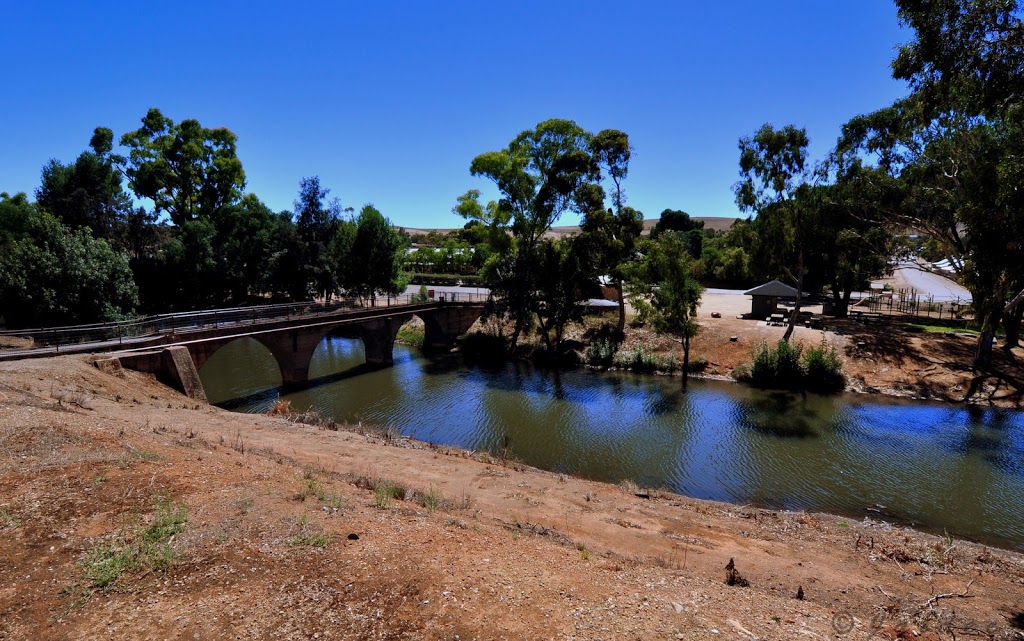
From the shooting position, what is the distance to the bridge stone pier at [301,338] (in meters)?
22.0

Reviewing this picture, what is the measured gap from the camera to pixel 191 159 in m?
50.2

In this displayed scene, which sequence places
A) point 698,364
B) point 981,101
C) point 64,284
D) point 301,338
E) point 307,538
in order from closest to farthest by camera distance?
point 307,538 < point 981,101 < point 64,284 < point 301,338 < point 698,364

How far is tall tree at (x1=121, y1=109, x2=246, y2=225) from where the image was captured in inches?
1966

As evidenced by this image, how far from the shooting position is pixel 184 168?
50.4 meters

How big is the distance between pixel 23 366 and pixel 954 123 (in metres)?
37.7

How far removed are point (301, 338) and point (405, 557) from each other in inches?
946

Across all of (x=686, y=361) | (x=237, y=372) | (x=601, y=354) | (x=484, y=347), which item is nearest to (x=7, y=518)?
(x=237, y=372)

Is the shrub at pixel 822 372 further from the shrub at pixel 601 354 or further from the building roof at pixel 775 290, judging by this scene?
the shrub at pixel 601 354

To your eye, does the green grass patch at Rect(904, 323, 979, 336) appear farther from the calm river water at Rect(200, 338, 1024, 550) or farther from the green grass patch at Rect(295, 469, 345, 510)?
the green grass patch at Rect(295, 469, 345, 510)

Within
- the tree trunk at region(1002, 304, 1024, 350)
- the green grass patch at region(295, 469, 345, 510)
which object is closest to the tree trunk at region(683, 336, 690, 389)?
the tree trunk at region(1002, 304, 1024, 350)

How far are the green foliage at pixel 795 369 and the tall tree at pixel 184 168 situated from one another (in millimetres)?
50440

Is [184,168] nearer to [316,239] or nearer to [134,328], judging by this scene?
[316,239]

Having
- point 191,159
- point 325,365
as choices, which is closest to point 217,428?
point 325,365

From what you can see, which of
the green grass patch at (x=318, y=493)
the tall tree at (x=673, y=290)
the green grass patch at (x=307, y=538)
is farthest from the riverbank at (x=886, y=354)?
the green grass patch at (x=307, y=538)
